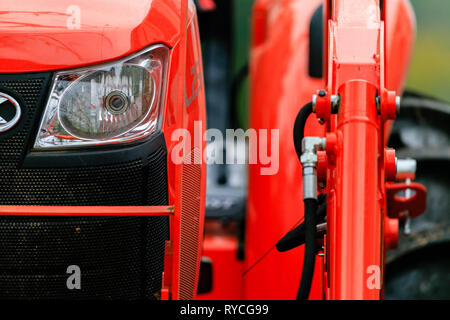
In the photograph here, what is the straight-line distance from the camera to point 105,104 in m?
1.41

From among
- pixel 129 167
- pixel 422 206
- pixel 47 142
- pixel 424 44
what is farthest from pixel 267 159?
pixel 424 44

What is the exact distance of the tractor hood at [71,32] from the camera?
1371 millimetres

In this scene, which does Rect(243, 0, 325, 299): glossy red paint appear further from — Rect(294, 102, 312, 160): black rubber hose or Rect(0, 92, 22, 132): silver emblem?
A: Rect(0, 92, 22, 132): silver emblem

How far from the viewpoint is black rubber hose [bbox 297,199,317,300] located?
1.27 m

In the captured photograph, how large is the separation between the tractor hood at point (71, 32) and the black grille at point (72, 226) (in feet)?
0.15

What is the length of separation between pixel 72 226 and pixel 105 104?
277 millimetres

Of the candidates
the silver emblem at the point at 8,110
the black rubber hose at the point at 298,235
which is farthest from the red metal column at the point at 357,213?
the silver emblem at the point at 8,110

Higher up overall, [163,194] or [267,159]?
[267,159]

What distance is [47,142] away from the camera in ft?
4.55

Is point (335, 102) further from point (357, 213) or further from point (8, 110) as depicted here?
point (8, 110)

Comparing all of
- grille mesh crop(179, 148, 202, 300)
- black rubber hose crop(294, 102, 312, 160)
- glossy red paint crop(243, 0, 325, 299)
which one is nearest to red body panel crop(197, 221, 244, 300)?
glossy red paint crop(243, 0, 325, 299)

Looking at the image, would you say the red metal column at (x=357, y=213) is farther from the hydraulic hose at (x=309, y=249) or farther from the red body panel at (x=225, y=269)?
the red body panel at (x=225, y=269)

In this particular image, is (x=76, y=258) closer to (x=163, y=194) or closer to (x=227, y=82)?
(x=163, y=194)
